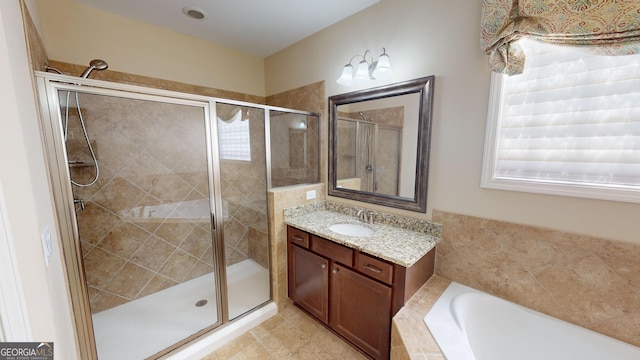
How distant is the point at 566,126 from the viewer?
123 cm

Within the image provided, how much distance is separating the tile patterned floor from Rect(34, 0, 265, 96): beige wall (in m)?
2.55

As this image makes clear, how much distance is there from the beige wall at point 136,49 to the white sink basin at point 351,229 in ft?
6.82

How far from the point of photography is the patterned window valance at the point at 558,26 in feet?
3.21

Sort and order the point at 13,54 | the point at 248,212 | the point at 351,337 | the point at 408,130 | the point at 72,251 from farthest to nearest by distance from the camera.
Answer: the point at 248,212, the point at 408,130, the point at 351,337, the point at 72,251, the point at 13,54

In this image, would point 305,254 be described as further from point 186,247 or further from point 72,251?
point 72,251

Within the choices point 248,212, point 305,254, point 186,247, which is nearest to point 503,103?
point 305,254

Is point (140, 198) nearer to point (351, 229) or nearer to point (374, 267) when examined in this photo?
point (351, 229)

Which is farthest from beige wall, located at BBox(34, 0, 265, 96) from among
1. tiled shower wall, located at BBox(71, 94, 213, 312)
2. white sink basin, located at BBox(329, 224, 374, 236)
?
white sink basin, located at BBox(329, 224, 374, 236)

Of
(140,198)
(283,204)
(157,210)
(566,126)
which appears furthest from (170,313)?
(566,126)

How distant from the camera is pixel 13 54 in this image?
2.60 feet

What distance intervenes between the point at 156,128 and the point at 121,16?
3.63 feet

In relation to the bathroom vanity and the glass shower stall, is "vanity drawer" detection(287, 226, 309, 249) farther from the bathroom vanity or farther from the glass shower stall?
the glass shower stall

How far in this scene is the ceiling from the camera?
6.07 ft

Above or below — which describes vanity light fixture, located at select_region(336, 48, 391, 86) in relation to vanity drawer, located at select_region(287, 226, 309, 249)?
above
